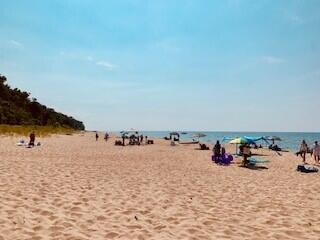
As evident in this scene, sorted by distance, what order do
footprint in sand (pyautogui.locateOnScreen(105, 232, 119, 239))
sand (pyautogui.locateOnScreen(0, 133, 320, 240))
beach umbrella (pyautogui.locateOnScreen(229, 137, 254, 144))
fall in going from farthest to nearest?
beach umbrella (pyautogui.locateOnScreen(229, 137, 254, 144)) < sand (pyautogui.locateOnScreen(0, 133, 320, 240)) < footprint in sand (pyautogui.locateOnScreen(105, 232, 119, 239))

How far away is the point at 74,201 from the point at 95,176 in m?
5.24

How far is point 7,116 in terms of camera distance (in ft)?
258

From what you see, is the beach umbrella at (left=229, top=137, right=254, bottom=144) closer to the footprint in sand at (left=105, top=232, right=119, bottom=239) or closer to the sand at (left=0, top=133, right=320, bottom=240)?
the sand at (left=0, top=133, right=320, bottom=240)

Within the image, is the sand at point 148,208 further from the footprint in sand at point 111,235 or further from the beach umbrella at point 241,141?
the beach umbrella at point 241,141

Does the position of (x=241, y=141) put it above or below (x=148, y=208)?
above

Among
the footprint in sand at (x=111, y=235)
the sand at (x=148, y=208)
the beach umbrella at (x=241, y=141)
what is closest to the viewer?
the footprint in sand at (x=111, y=235)

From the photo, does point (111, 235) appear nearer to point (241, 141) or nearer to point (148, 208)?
point (148, 208)

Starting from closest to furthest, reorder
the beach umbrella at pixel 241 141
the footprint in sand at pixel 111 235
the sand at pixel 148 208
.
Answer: the footprint in sand at pixel 111 235, the sand at pixel 148 208, the beach umbrella at pixel 241 141

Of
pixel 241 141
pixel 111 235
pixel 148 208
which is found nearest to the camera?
pixel 111 235

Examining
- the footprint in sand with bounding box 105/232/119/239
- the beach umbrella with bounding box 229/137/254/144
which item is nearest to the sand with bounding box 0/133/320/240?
the footprint in sand with bounding box 105/232/119/239

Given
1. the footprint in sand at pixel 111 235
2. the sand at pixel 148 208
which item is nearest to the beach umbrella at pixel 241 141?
the sand at pixel 148 208

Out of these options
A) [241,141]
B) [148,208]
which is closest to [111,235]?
[148,208]

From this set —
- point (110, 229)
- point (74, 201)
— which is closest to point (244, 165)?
point (74, 201)

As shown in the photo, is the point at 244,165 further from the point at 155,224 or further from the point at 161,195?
the point at 155,224
